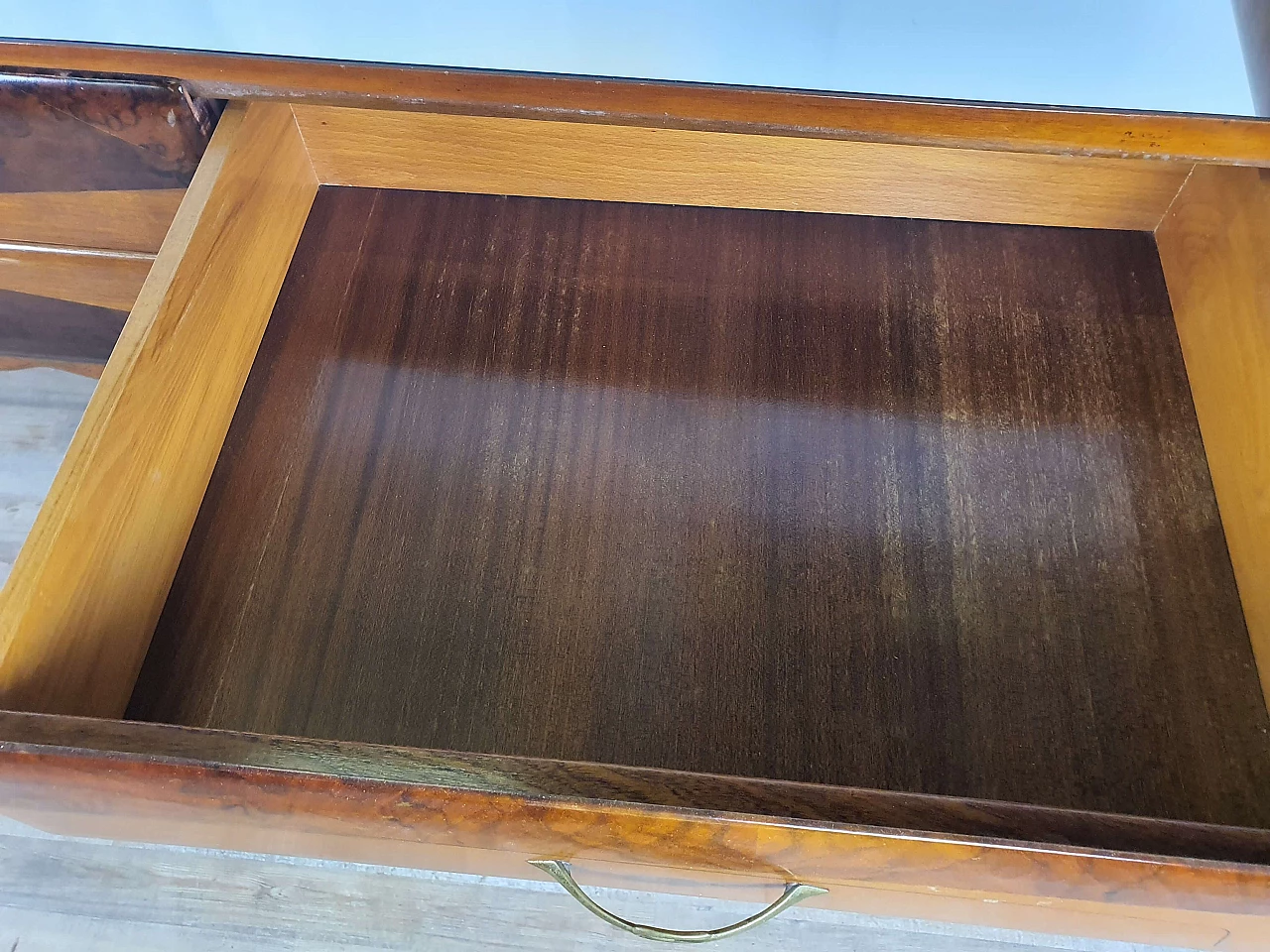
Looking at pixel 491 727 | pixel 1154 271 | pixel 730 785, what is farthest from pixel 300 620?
pixel 1154 271

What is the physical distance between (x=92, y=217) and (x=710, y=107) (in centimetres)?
57

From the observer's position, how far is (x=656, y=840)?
1.38 feet

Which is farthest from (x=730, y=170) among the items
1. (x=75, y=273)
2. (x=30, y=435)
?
(x=30, y=435)

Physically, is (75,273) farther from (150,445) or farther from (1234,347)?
(1234,347)

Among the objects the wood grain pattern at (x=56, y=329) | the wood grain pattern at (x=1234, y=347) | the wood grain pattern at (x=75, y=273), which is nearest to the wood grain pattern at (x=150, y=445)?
the wood grain pattern at (x=75, y=273)

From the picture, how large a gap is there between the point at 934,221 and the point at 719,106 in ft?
0.91

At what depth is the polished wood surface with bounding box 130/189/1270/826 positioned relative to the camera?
58 centimetres

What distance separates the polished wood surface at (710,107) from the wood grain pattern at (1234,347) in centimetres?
8

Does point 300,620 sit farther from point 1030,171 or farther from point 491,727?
point 1030,171

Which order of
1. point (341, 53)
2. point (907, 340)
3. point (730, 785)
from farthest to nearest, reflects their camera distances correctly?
point (907, 340) → point (341, 53) → point (730, 785)

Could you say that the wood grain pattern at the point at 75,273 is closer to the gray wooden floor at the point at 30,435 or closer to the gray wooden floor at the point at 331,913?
the gray wooden floor at the point at 30,435

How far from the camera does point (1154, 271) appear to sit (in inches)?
29.8

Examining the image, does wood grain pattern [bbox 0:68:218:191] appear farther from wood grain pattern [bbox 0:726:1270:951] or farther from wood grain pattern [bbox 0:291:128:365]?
wood grain pattern [bbox 0:726:1270:951]

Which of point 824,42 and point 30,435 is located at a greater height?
point 824,42
